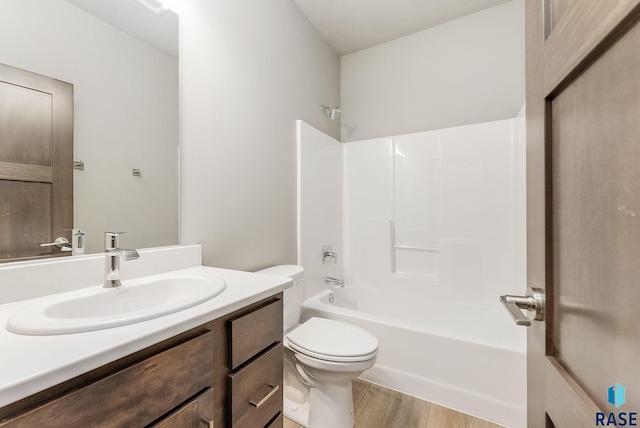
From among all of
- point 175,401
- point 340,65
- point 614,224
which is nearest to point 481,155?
point 340,65

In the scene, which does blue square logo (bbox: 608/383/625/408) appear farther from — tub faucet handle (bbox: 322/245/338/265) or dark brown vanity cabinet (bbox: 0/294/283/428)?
tub faucet handle (bbox: 322/245/338/265)

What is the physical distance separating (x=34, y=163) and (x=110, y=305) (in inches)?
19.0

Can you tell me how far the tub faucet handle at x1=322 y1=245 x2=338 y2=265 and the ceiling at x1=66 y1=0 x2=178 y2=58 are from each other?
63.3 inches

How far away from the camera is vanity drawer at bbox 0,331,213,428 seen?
1.41ft

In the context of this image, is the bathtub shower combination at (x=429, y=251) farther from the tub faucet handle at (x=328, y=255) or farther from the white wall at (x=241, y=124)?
the white wall at (x=241, y=124)

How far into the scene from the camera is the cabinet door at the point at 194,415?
22.6 inches

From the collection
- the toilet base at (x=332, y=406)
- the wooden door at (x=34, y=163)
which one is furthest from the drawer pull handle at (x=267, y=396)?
the wooden door at (x=34, y=163)

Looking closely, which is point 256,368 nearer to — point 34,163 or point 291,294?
point 291,294

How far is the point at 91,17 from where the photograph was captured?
37.1 inches

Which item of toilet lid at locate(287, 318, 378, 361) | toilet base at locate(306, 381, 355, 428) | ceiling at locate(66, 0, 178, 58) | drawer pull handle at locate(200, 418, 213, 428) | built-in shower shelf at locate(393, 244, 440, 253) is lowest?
toilet base at locate(306, 381, 355, 428)

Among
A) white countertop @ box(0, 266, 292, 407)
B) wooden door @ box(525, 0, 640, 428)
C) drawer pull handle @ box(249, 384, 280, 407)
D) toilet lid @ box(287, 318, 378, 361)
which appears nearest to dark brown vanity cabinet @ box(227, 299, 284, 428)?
drawer pull handle @ box(249, 384, 280, 407)

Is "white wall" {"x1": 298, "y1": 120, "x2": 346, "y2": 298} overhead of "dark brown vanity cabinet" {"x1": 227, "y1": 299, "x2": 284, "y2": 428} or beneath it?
overhead

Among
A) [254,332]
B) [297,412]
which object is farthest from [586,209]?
[297,412]

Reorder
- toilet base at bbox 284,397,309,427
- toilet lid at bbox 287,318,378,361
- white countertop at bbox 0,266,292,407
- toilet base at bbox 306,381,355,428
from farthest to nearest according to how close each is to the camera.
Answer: toilet base at bbox 284,397,309,427, toilet base at bbox 306,381,355,428, toilet lid at bbox 287,318,378,361, white countertop at bbox 0,266,292,407
